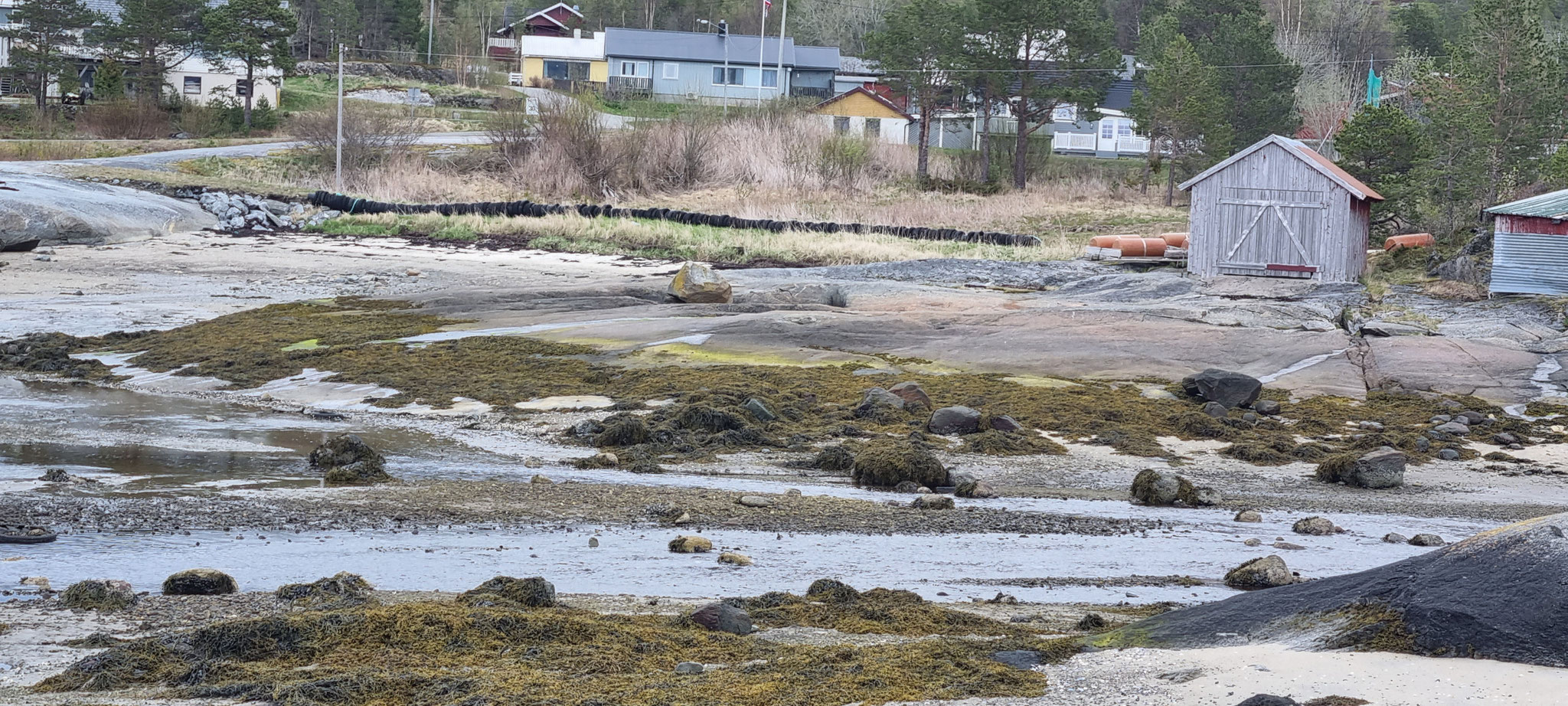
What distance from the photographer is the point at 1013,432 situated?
14523 mm

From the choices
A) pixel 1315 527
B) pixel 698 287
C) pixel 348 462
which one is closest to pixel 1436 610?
pixel 1315 527

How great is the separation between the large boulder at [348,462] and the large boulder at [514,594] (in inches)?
165

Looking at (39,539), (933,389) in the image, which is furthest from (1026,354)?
(39,539)

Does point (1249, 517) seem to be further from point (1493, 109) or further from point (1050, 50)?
point (1050, 50)

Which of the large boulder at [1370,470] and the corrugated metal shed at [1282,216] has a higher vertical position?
the corrugated metal shed at [1282,216]

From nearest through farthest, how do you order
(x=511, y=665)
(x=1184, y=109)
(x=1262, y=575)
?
(x=511, y=665) → (x=1262, y=575) → (x=1184, y=109)

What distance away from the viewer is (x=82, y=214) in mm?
32219

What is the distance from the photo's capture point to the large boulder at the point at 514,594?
7559mm

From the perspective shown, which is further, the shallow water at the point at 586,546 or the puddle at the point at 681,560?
the shallow water at the point at 586,546

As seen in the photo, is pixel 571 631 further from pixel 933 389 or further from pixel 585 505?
pixel 933 389

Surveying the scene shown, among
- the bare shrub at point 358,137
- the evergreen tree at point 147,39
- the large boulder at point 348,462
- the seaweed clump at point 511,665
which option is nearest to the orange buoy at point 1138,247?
the large boulder at point 348,462

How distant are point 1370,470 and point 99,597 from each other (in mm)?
9979

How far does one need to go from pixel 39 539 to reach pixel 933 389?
9738mm

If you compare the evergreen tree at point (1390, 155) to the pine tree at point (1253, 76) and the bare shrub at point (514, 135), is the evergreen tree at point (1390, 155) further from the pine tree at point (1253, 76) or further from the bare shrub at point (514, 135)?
the bare shrub at point (514, 135)
